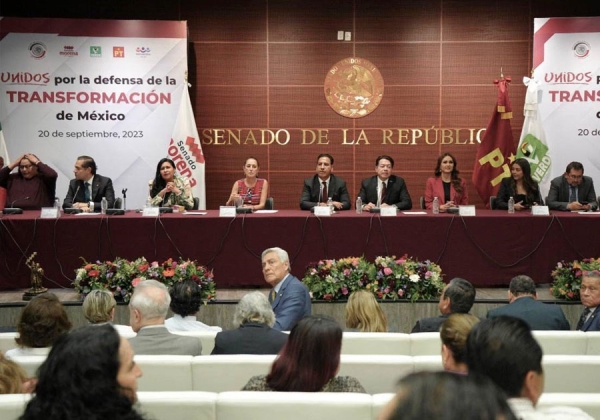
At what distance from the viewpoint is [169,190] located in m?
6.64

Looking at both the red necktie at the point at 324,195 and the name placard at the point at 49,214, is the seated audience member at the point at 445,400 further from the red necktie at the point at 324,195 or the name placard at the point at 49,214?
the red necktie at the point at 324,195

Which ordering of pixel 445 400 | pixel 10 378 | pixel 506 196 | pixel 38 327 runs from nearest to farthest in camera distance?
pixel 445 400
pixel 10 378
pixel 38 327
pixel 506 196

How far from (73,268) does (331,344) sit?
4050mm

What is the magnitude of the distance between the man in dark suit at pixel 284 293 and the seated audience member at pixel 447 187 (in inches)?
107

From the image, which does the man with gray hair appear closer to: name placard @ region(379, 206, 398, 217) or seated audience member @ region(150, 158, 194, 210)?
name placard @ region(379, 206, 398, 217)

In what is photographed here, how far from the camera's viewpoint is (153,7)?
346 inches

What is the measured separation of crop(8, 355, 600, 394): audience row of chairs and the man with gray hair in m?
0.40

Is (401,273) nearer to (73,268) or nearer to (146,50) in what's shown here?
(73,268)

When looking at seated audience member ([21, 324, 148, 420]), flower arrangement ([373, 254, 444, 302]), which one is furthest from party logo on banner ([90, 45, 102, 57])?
seated audience member ([21, 324, 148, 420])

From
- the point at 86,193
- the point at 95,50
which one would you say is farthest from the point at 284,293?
the point at 95,50

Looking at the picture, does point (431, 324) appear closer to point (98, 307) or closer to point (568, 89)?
point (98, 307)

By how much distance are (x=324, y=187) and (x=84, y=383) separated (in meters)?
5.53

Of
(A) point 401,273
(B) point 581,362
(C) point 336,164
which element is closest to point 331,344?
(B) point 581,362

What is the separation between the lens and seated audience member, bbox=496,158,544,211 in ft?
21.8
